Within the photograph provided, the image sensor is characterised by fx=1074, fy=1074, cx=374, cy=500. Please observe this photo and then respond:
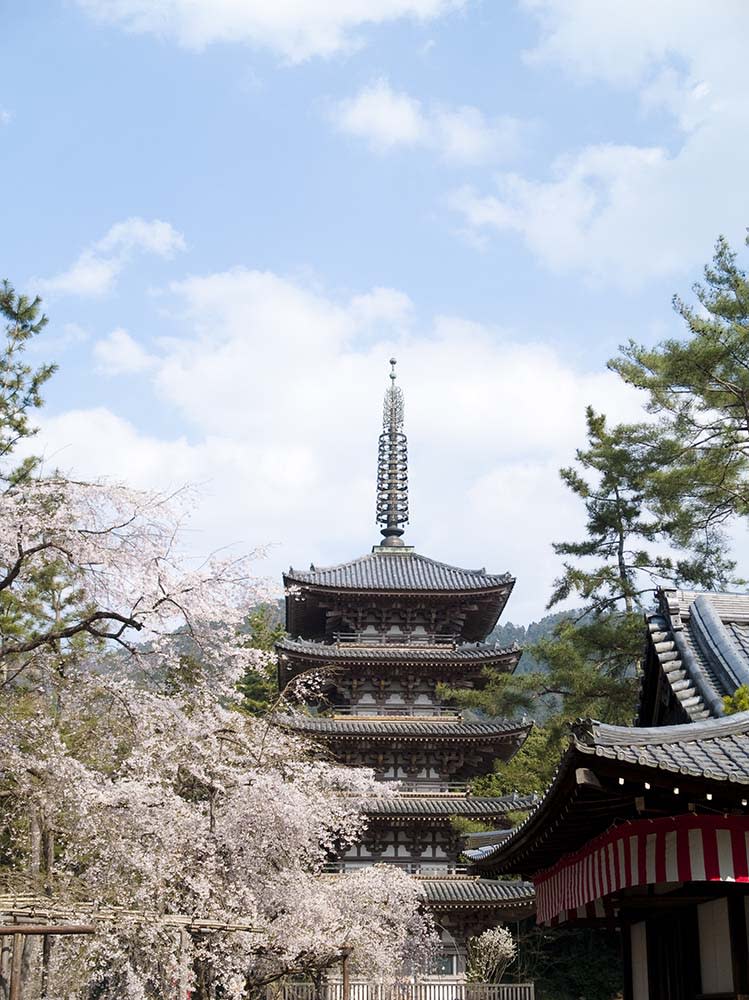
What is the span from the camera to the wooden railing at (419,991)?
23.5 metres

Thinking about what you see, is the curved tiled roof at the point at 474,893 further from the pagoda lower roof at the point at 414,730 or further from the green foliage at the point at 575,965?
the green foliage at the point at 575,965

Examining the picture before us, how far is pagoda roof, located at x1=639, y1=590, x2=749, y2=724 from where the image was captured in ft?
29.5

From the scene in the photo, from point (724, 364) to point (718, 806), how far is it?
18.8 m

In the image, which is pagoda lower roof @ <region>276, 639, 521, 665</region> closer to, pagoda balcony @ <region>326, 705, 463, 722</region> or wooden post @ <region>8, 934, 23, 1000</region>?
pagoda balcony @ <region>326, 705, 463, 722</region>

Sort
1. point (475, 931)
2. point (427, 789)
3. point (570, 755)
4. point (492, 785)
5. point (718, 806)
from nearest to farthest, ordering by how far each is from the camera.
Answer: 1. point (570, 755)
2. point (718, 806)
3. point (475, 931)
4. point (427, 789)
5. point (492, 785)

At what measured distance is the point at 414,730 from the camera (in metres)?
27.6

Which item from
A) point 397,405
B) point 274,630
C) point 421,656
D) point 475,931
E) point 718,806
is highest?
point 397,405

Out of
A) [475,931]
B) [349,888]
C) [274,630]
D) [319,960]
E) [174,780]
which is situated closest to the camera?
[174,780]

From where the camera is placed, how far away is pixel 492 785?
35.9 m

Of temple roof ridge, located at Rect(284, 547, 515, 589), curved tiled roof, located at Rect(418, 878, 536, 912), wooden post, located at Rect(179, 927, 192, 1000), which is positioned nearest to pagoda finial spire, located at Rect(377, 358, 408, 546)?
temple roof ridge, located at Rect(284, 547, 515, 589)

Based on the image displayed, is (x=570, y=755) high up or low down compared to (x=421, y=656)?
down

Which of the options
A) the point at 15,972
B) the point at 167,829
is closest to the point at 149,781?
the point at 167,829

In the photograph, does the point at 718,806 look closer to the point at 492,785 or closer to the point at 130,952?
the point at 130,952

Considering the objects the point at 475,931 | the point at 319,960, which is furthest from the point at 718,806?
the point at 475,931
